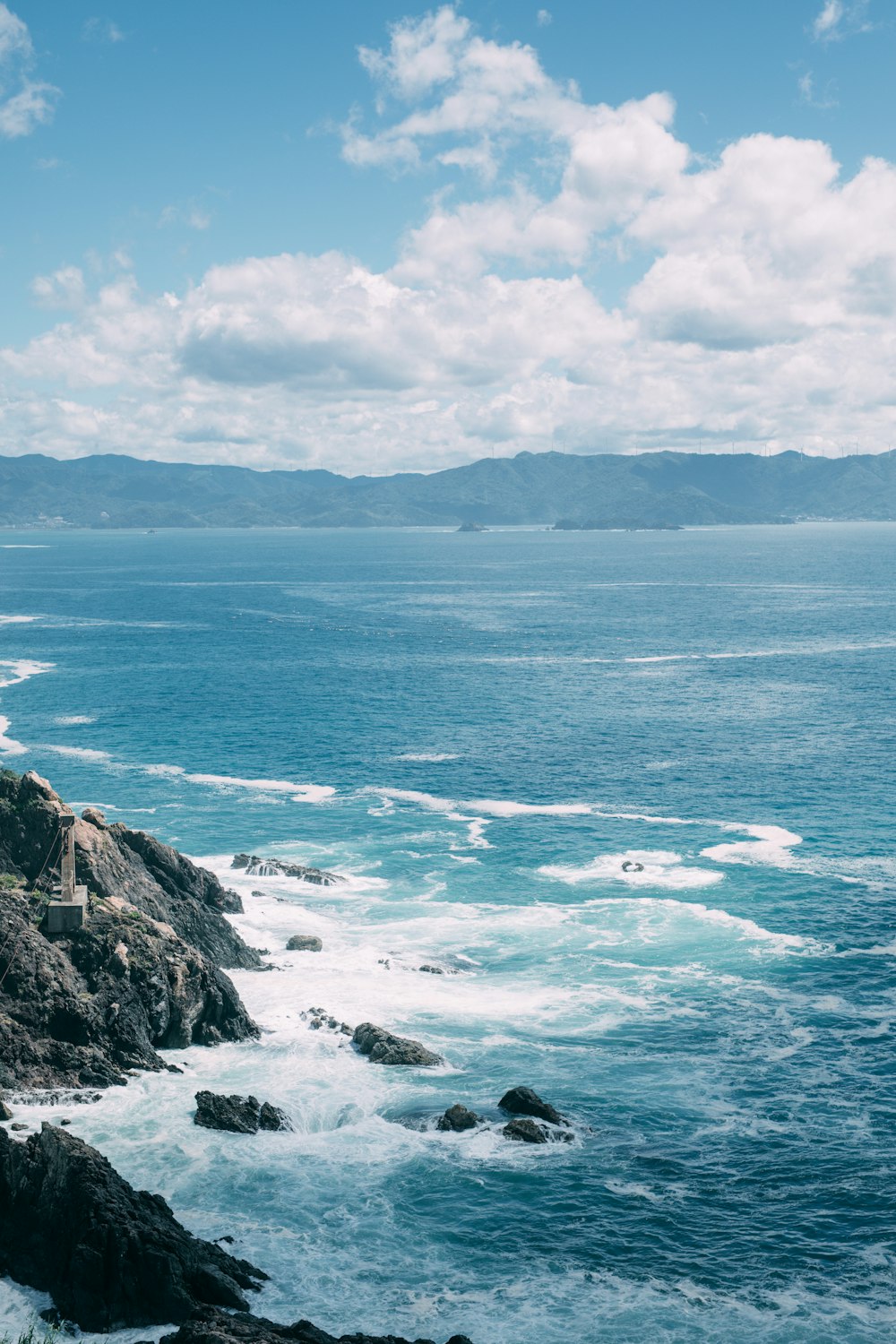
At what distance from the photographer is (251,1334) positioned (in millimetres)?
36531

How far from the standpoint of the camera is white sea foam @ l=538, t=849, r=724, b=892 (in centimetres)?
8569

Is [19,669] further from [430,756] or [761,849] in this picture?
[761,849]

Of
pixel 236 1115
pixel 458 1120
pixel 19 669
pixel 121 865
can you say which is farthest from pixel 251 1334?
pixel 19 669

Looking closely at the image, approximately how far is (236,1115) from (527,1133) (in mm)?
13880

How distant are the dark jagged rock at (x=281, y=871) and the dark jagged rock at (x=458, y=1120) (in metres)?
33.8

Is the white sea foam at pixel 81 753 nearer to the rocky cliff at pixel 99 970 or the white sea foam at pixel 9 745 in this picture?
the white sea foam at pixel 9 745

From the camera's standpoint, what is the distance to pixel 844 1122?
178 feet

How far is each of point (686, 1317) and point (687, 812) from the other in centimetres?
6220

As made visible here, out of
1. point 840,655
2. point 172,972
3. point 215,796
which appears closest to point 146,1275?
point 172,972

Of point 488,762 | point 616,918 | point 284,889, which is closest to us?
point 616,918

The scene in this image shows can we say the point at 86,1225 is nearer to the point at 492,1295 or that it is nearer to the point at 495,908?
the point at 492,1295

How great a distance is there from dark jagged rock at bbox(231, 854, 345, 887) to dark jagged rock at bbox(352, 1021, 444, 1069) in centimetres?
2475

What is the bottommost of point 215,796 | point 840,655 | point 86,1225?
point 86,1225

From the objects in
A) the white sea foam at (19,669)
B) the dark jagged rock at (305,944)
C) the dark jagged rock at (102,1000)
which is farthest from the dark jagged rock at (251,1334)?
the white sea foam at (19,669)
